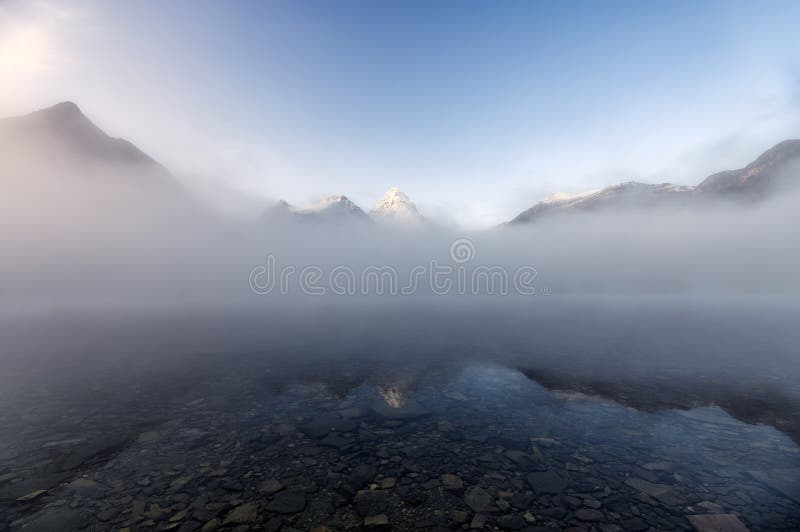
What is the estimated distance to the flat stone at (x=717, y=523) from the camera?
8.12 meters

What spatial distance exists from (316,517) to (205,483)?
420cm

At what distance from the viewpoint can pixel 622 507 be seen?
29.5 feet

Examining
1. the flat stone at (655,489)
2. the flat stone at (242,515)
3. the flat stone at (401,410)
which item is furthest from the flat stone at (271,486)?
the flat stone at (655,489)

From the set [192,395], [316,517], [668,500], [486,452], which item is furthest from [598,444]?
[192,395]

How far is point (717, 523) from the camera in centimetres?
835

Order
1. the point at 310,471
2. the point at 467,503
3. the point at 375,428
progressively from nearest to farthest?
1. the point at 467,503
2. the point at 310,471
3. the point at 375,428

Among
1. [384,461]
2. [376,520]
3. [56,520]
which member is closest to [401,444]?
[384,461]

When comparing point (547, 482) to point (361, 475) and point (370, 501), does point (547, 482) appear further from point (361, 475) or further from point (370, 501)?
point (361, 475)

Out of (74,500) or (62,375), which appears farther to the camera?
(62,375)

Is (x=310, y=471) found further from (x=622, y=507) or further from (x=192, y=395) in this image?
(x=192, y=395)

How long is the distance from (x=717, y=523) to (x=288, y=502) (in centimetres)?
1157

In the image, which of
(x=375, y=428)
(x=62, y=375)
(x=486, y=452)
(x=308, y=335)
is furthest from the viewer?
(x=308, y=335)

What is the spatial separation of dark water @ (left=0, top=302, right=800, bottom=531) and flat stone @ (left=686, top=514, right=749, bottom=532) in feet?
0.14

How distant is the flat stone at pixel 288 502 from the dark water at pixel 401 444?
0.05 metres
